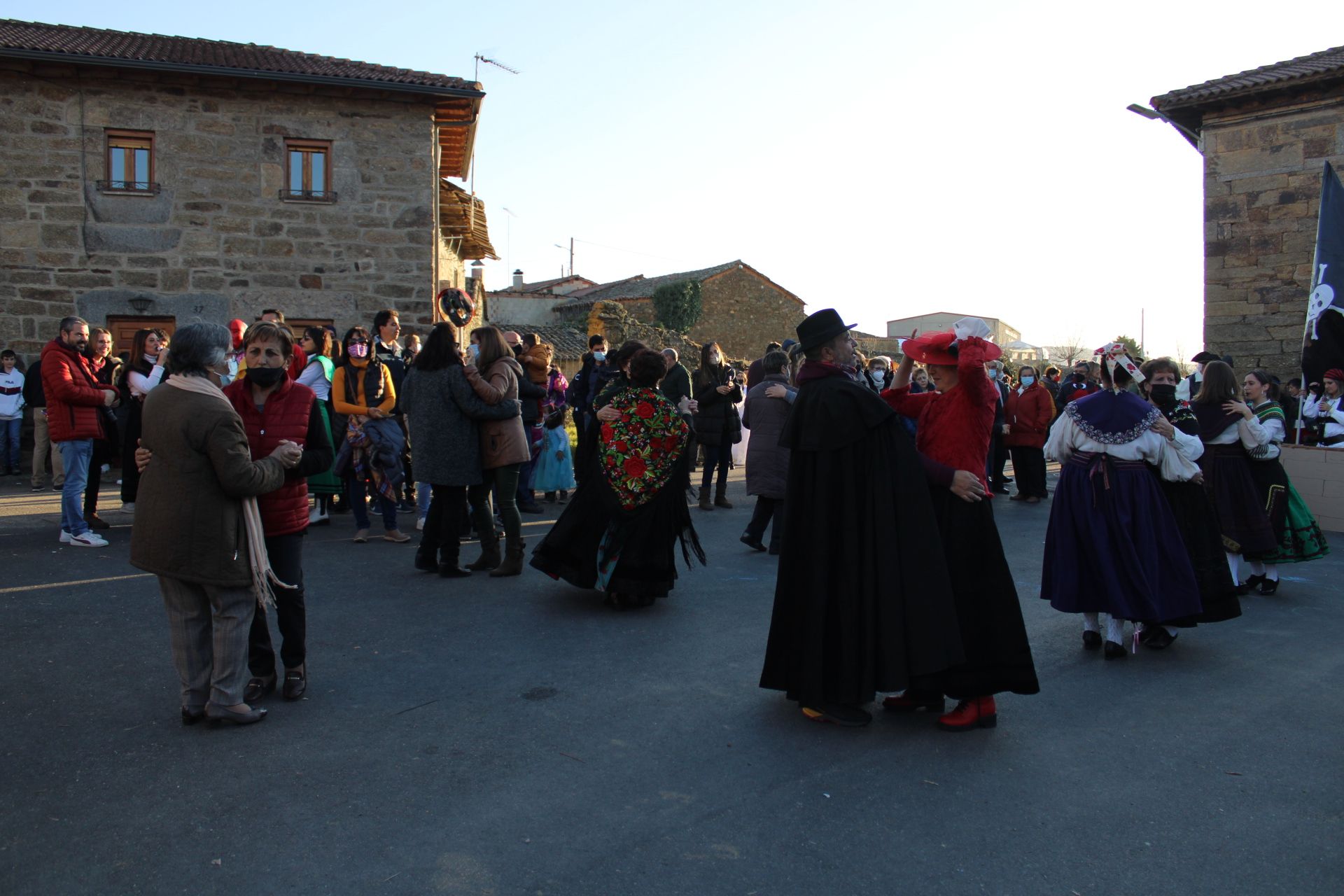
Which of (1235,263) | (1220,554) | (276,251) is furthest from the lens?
(1235,263)

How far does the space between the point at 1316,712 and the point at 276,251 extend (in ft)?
48.4

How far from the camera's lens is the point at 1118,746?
4121 mm

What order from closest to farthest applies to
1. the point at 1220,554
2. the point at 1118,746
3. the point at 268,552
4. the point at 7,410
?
1. the point at 1118,746
2. the point at 268,552
3. the point at 1220,554
4. the point at 7,410

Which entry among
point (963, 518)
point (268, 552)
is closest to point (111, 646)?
point (268, 552)

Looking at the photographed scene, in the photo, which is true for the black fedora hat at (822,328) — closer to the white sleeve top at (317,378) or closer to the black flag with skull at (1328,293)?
the white sleeve top at (317,378)

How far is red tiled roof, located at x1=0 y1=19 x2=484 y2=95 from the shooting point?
14.3 m

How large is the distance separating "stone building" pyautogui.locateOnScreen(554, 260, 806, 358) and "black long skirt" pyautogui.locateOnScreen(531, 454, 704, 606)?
3767cm

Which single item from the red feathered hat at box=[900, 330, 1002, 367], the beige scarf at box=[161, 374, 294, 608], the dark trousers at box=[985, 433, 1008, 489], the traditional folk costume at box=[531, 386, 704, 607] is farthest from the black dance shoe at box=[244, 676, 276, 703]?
the dark trousers at box=[985, 433, 1008, 489]

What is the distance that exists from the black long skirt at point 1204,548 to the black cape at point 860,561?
2313 millimetres

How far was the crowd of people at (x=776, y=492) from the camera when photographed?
408 centimetres

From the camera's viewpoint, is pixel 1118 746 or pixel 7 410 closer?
pixel 1118 746

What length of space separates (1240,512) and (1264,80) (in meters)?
12.0

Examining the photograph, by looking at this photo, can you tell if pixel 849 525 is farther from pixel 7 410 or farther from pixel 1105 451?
pixel 7 410

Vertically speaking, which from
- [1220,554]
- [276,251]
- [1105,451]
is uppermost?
[276,251]
